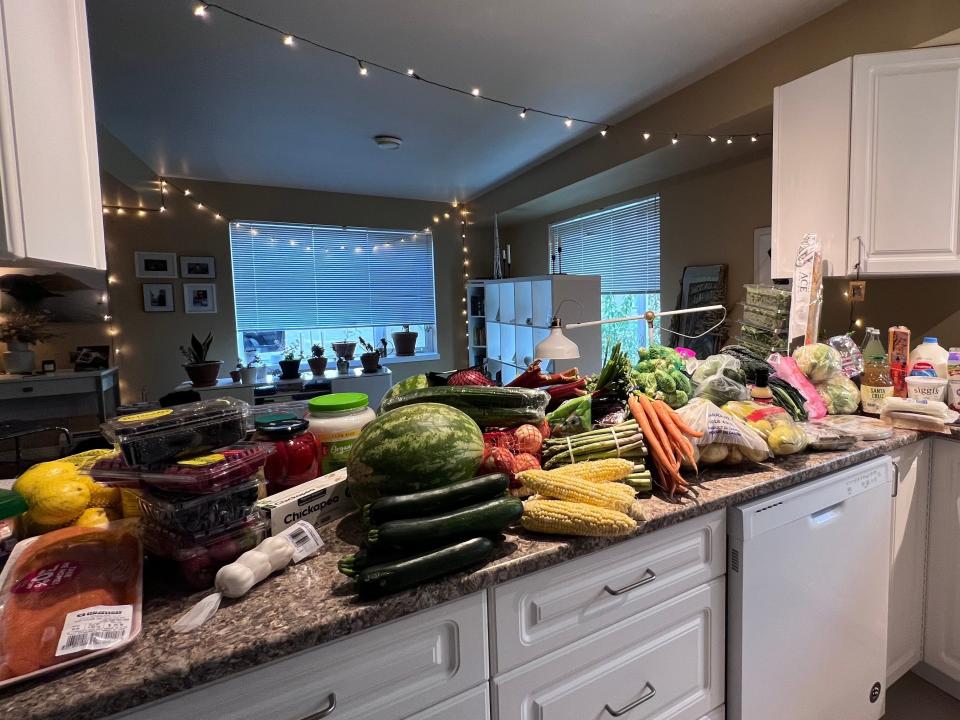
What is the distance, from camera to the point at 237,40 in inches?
89.7

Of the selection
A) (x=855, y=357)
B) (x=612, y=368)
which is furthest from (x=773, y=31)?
(x=612, y=368)

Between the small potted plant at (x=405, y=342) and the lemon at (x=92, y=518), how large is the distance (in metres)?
4.72

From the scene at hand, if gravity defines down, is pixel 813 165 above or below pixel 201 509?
above

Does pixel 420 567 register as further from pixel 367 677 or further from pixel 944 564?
pixel 944 564

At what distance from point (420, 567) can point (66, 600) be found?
1.54 feet

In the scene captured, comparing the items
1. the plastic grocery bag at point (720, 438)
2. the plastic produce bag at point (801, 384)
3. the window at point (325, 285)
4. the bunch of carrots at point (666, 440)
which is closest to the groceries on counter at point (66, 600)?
the bunch of carrots at point (666, 440)

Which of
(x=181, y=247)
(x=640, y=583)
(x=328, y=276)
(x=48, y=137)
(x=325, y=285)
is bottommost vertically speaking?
(x=640, y=583)

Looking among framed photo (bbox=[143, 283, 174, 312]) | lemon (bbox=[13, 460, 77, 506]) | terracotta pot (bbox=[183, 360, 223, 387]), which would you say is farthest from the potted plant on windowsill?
lemon (bbox=[13, 460, 77, 506])

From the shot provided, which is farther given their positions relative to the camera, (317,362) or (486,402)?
(317,362)

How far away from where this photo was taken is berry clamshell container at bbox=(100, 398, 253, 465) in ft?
2.32

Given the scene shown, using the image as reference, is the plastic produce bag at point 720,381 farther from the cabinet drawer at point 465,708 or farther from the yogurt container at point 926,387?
the cabinet drawer at point 465,708

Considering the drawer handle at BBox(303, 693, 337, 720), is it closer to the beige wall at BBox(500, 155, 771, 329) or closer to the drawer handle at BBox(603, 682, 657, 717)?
the drawer handle at BBox(603, 682, 657, 717)

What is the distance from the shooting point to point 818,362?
66.4 inches

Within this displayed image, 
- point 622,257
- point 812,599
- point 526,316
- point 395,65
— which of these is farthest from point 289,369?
point 812,599
